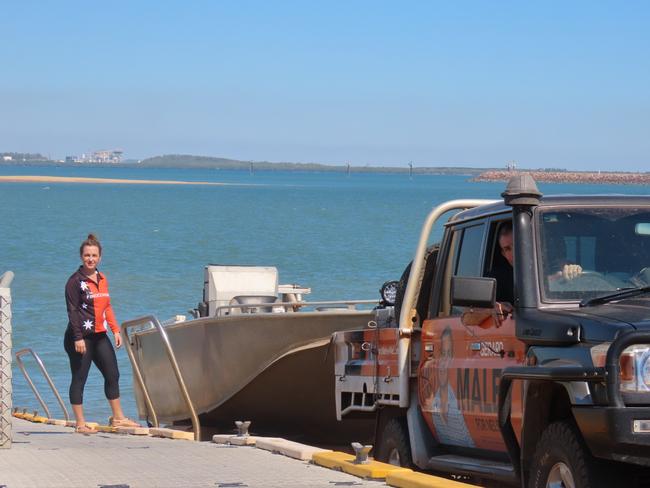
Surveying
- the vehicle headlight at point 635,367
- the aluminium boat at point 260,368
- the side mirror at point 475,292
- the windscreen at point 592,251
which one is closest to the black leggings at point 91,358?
the aluminium boat at point 260,368

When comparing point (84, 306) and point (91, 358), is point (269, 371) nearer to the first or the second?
point (91, 358)

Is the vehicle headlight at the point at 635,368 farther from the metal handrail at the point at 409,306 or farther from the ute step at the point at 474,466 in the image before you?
the metal handrail at the point at 409,306

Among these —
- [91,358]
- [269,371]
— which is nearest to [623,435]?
[91,358]

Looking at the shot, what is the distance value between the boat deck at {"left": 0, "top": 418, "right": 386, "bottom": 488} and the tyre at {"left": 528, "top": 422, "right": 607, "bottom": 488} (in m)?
1.44

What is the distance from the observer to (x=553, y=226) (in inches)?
282

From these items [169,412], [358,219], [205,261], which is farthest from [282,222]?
[169,412]

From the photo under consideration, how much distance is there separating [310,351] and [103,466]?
19.7 ft

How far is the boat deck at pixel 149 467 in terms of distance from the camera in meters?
7.95

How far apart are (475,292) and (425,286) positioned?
6.92ft

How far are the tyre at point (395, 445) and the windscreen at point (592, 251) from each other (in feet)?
7.11

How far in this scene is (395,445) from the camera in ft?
29.4

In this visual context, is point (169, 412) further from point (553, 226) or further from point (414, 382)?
point (553, 226)

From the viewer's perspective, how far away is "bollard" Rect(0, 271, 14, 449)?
31.2 feet

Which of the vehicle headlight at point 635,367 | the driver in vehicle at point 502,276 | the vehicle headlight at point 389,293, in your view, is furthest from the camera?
the vehicle headlight at point 389,293
